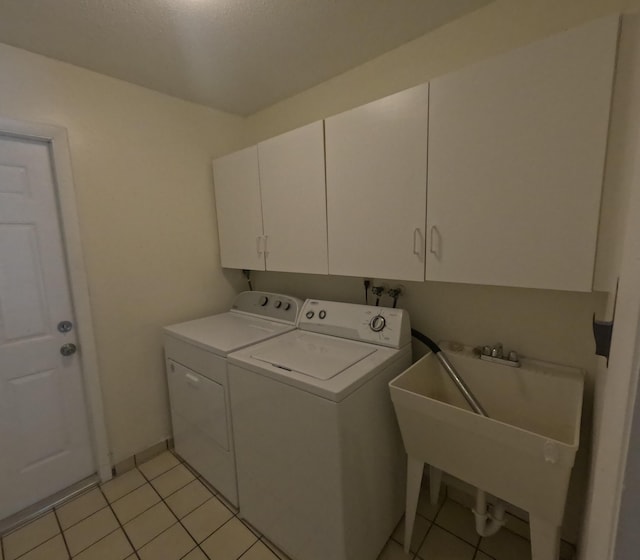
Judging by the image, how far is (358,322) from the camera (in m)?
1.64

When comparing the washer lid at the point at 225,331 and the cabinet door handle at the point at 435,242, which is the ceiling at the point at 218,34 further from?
the washer lid at the point at 225,331

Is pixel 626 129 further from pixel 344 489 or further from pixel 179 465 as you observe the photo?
pixel 179 465

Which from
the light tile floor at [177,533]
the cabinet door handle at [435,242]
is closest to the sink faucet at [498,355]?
the cabinet door handle at [435,242]

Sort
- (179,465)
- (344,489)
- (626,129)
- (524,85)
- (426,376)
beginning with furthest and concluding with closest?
1. (179,465)
2. (426,376)
3. (344,489)
4. (524,85)
5. (626,129)

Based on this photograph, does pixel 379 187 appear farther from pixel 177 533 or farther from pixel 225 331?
pixel 177 533

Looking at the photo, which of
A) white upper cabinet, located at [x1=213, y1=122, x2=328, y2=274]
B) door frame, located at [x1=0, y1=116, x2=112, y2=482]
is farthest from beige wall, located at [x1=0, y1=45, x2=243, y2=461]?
white upper cabinet, located at [x1=213, y1=122, x2=328, y2=274]

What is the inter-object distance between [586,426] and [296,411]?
122cm

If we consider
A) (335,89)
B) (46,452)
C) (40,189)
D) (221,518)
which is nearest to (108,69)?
(40,189)

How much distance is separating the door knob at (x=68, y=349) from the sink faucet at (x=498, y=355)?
2197 mm

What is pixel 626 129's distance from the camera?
0.86 m

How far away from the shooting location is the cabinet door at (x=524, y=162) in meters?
0.92

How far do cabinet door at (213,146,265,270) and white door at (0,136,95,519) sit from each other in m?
0.91

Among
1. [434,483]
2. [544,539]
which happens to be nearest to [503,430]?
[544,539]

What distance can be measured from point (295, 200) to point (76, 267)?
127cm
